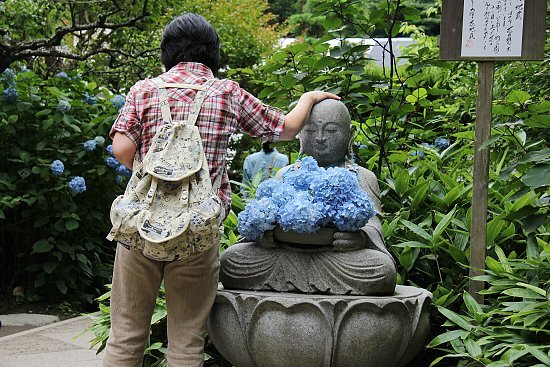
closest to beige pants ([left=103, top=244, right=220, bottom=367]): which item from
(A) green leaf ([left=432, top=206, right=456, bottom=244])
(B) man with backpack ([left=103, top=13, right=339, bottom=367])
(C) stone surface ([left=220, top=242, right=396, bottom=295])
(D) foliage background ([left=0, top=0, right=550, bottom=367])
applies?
(B) man with backpack ([left=103, top=13, right=339, bottom=367])

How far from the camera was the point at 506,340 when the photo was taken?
396 cm

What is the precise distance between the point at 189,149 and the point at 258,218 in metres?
0.60

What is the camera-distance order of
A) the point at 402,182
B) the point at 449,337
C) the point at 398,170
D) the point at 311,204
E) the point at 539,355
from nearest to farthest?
1. the point at 539,355
2. the point at 311,204
3. the point at 449,337
4. the point at 402,182
5. the point at 398,170

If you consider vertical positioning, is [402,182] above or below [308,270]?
above

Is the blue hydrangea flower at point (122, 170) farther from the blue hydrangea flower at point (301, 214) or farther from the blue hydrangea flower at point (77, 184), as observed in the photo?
the blue hydrangea flower at point (301, 214)

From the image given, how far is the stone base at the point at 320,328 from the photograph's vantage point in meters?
3.77

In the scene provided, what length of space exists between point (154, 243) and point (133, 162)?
0.48 meters

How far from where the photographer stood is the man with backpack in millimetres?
3635

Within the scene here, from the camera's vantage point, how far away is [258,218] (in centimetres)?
396

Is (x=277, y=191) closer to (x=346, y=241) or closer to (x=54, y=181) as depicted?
(x=346, y=241)

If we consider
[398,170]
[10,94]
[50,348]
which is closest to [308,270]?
[398,170]

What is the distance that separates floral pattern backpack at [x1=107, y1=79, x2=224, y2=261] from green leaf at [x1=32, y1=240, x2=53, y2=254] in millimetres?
4809

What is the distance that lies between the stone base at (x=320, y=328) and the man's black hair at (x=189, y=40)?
1153 mm

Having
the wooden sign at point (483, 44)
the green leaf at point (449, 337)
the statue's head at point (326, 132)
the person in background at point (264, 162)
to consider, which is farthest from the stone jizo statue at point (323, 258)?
the person in background at point (264, 162)
